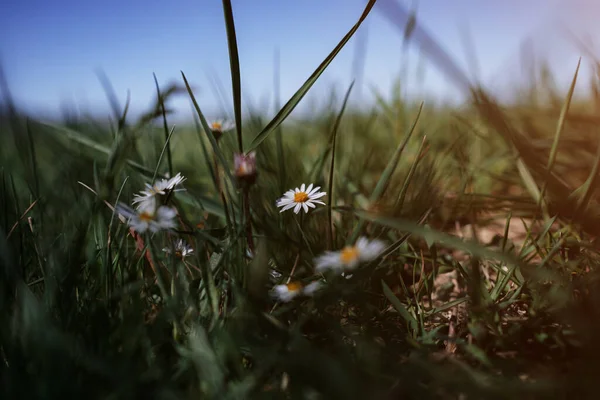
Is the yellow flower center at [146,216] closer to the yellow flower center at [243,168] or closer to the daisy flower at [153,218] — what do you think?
the daisy flower at [153,218]

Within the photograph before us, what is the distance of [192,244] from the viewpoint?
84 centimetres

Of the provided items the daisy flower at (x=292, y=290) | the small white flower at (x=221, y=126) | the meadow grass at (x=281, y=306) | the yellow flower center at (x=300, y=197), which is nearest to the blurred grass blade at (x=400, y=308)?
the meadow grass at (x=281, y=306)

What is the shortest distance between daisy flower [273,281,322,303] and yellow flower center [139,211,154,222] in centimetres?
22

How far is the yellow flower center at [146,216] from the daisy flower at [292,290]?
0.72 ft

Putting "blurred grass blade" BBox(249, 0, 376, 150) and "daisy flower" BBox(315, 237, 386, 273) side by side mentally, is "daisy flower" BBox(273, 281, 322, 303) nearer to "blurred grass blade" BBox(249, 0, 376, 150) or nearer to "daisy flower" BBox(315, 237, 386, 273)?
"daisy flower" BBox(315, 237, 386, 273)

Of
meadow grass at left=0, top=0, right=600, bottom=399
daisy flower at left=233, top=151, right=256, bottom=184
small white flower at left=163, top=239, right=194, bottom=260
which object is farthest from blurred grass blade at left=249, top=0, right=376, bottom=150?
small white flower at left=163, top=239, right=194, bottom=260

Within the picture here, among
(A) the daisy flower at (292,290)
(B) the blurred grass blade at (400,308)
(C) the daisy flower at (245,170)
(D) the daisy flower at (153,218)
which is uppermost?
(C) the daisy flower at (245,170)

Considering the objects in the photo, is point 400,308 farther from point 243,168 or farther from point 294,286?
point 243,168

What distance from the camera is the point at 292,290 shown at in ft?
2.39

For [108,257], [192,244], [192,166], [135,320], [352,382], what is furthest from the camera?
[192,166]

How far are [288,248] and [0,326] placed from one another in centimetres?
45

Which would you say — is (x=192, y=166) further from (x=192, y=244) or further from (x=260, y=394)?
(x=260, y=394)

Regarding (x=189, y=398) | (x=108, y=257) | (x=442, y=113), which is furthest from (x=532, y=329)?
(x=442, y=113)

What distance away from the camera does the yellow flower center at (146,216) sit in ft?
2.31
